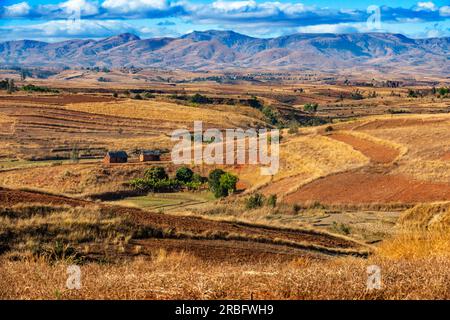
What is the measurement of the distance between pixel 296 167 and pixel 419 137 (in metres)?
13.4

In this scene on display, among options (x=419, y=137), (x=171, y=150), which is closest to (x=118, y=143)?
(x=171, y=150)

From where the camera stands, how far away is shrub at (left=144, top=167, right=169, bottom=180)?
55.4 meters

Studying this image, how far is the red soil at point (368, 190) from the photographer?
42406 millimetres

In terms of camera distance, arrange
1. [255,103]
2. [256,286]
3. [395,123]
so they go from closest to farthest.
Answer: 1. [256,286]
2. [395,123]
3. [255,103]

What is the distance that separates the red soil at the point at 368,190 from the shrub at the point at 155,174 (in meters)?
14.1

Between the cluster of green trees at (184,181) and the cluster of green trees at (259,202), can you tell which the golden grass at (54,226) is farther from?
the cluster of green trees at (184,181)

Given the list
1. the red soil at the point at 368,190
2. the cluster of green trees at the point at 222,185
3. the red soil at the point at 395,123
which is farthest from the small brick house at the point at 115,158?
the red soil at the point at 395,123

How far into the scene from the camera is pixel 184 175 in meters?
56.0

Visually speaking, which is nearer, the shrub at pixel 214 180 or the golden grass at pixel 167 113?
the shrub at pixel 214 180

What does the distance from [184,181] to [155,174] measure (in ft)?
8.09

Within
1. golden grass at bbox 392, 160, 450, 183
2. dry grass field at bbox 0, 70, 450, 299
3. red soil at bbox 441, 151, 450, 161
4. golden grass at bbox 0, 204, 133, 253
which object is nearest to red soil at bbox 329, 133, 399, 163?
dry grass field at bbox 0, 70, 450, 299

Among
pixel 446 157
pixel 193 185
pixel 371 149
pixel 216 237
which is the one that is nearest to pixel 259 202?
pixel 193 185

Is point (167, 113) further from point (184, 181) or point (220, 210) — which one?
point (220, 210)
